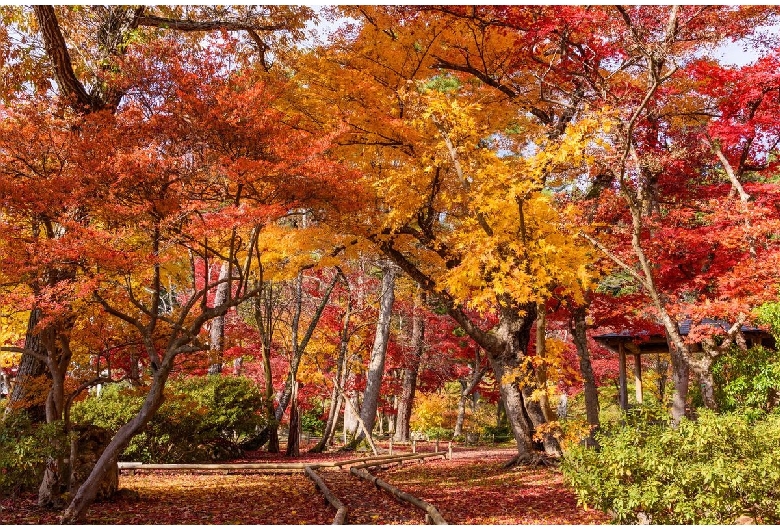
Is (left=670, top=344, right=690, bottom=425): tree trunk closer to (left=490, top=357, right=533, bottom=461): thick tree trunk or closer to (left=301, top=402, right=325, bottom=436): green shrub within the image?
(left=490, top=357, right=533, bottom=461): thick tree trunk

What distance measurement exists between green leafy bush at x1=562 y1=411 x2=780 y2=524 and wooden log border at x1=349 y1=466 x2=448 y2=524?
58.7 inches

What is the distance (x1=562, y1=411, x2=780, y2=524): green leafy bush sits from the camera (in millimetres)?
4914

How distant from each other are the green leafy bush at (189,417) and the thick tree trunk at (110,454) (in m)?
3.06

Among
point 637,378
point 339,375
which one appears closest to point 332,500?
point 339,375

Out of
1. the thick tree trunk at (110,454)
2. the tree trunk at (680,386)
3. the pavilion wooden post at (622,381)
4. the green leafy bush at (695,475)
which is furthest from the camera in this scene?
the pavilion wooden post at (622,381)

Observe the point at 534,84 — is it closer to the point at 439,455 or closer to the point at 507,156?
the point at 507,156

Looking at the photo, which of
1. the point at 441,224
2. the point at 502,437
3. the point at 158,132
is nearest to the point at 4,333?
the point at 158,132

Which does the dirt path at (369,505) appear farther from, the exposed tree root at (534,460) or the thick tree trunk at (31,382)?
the thick tree trunk at (31,382)

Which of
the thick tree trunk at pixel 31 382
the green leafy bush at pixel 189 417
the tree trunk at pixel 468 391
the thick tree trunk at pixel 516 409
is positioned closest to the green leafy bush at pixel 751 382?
the thick tree trunk at pixel 516 409

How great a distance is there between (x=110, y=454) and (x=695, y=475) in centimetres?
536

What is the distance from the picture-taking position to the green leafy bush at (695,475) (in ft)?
16.1

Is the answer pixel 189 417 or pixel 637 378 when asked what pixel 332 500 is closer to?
pixel 189 417

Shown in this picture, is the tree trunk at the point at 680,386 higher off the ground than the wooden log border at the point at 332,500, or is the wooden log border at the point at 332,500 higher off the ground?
the tree trunk at the point at 680,386

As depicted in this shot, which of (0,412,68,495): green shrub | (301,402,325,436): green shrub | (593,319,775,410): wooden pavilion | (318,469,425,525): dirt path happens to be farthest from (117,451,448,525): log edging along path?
(301,402,325,436): green shrub
